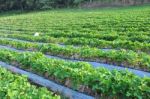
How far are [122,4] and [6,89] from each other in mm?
40495

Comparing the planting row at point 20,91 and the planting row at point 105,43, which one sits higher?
the planting row at point 20,91

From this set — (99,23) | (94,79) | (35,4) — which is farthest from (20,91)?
(35,4)

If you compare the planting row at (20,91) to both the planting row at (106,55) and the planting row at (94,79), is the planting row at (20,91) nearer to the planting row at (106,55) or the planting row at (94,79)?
the planting row at (94,79)

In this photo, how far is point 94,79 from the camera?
7.93 metres

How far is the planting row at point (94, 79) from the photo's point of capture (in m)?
7.21

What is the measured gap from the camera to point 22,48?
1659 cm

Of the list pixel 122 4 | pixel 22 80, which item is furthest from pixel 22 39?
pixel 122 4

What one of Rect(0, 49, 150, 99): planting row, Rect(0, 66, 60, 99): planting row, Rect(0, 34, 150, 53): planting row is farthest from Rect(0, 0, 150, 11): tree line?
Rect(0, 66, 60, 99): planting row

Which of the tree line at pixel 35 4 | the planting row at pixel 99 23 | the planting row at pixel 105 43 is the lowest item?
the tree line at pixel 35 4

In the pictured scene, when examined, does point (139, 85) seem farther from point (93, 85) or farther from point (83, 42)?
point (83, 42)

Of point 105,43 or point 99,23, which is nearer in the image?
point 105,43

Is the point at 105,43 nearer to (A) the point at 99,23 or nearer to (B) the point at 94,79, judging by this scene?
(B) the point at 94,79

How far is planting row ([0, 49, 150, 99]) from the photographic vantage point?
23.6ft

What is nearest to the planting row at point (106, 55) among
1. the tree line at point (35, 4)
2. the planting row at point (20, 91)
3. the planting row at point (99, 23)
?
the planting row at point (20, 91)
